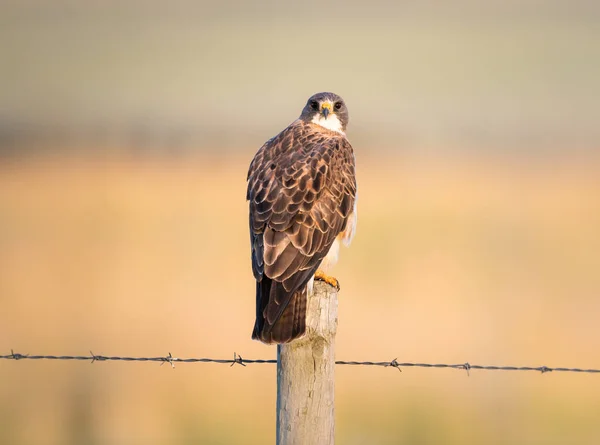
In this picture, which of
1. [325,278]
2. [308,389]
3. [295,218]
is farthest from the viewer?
[325,278]

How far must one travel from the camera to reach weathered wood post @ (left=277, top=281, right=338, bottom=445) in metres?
5.20

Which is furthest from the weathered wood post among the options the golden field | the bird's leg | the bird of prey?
the golden field

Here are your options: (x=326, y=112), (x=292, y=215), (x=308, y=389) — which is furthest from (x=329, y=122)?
(x=308, y=389)

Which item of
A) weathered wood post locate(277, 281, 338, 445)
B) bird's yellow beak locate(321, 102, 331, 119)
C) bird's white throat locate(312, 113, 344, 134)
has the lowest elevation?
weathered wood post locate(277, 281, 338, 445)

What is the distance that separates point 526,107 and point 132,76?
29880mm

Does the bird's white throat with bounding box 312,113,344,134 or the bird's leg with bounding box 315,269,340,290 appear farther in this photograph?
the bird's white throat with bounding box 312,113,344,134

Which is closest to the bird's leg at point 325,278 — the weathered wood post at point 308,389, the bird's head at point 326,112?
the weathered wood post at point 308,389

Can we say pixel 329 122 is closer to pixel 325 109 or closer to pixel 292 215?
pixel 325 109

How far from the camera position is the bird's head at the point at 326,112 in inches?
323

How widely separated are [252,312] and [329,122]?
483 cm

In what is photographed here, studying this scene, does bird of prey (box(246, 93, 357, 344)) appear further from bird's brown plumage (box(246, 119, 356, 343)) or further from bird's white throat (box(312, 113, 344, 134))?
bird's white throat (box(312, 113, 344, 134))

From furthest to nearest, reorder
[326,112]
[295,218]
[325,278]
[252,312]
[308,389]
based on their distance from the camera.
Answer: [252,312]
[326,112]
[325,278]
[295,218]
[308,389]

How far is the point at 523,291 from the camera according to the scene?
1371 cm

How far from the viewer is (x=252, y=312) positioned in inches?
497
